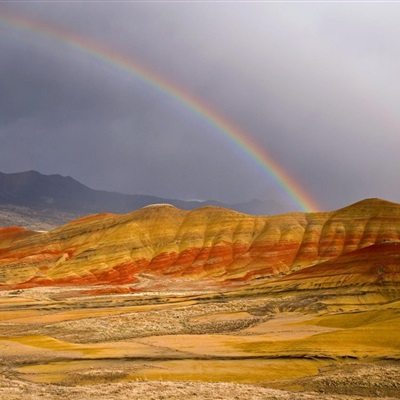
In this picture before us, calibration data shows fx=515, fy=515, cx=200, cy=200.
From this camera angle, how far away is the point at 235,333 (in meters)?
49.2

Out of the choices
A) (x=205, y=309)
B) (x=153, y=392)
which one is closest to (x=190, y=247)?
(x=205, y=309)

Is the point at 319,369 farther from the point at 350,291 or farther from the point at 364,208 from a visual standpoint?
the point at 364,208

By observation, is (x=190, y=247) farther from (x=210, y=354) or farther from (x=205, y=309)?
(x=210, y=354)

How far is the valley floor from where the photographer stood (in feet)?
85.7

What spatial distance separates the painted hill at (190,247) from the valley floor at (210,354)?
49604 mm

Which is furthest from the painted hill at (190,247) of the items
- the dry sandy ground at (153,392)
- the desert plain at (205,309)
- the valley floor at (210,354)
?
the dry sandy ground at (153,392)

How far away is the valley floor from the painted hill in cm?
4960

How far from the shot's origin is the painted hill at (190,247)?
129375mm

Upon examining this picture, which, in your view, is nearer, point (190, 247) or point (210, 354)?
point (210, 354)

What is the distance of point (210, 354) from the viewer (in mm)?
35781

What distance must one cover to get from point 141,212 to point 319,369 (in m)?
143

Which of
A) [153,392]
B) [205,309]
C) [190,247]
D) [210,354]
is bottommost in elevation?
[153,392]

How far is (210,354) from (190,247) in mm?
112310

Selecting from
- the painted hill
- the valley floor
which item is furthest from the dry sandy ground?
the painted hill
